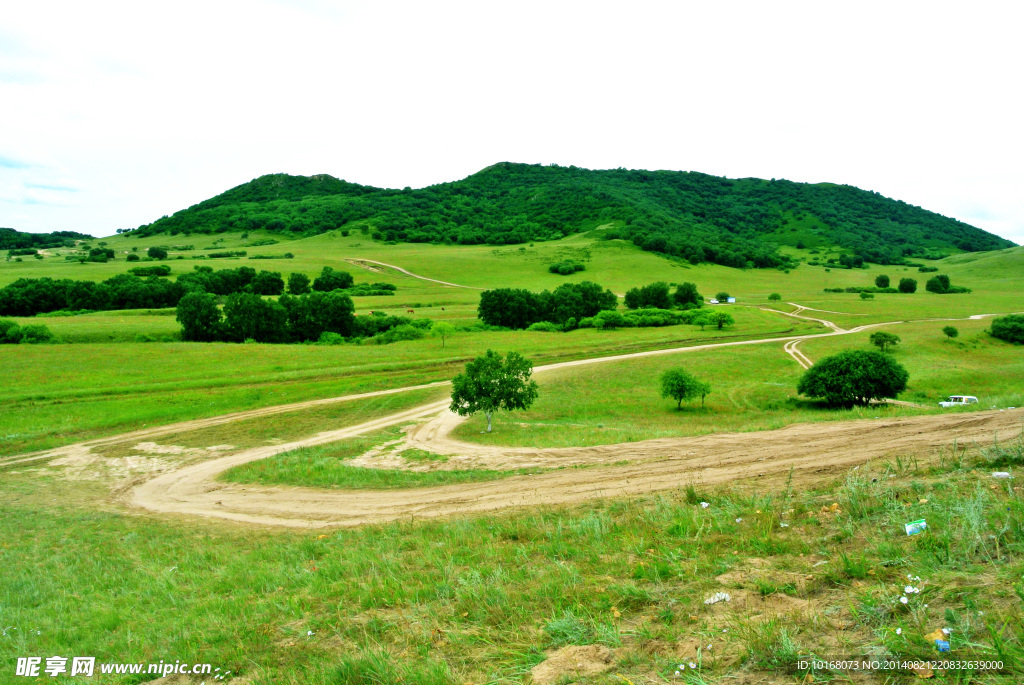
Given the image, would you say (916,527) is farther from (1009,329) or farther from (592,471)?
(1009,329)

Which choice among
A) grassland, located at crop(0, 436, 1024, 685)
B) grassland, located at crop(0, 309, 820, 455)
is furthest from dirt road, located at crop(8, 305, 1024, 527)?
grassland, located at crop(0, 309, 820, 455)

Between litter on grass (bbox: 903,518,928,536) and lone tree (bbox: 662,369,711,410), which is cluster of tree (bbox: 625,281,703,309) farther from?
litter on grass (bbox: 903,518,928,536)

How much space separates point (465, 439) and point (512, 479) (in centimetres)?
1148

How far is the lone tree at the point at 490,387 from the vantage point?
102 feet

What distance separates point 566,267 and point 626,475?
429 feet

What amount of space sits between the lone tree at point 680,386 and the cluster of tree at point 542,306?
47088 millimetres

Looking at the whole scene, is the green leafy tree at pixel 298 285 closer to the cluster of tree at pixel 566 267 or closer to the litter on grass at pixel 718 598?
the cluster of tree at pixel 566 267

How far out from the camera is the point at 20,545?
14977 millimetres

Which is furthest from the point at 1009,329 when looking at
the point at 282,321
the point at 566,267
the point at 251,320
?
the point at 251,320

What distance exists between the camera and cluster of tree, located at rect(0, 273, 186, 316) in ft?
293

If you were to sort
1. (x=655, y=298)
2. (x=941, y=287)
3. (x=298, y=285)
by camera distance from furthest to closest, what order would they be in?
(x=941, y=287) < (x=298, y=285) < (x=655, y=298)

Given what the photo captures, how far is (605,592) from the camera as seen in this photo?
6730 mm

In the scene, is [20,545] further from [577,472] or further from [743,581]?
[743,581]

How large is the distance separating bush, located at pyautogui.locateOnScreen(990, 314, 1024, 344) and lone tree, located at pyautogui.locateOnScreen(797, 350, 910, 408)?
1468 inches
